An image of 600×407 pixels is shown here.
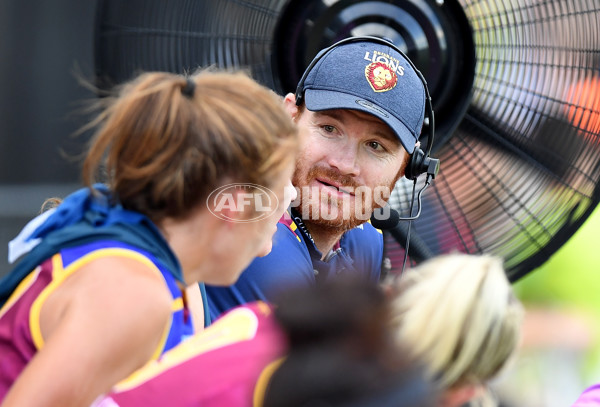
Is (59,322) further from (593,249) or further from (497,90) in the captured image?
(593,249)

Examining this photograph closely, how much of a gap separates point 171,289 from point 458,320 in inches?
14.8

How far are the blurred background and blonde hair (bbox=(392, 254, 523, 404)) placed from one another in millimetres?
831

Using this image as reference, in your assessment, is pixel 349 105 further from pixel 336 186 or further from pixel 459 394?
pixel 459 394

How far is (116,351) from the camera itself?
0.84 m

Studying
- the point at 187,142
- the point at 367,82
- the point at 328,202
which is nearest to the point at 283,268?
the point at 328,202

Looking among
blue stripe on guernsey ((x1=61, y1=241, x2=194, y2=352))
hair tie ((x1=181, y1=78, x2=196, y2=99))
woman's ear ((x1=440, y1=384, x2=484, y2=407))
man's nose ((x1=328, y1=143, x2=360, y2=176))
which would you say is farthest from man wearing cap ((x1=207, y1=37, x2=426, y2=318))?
woman's ear ((x1=440, y1=384, x2=484, y2=407))

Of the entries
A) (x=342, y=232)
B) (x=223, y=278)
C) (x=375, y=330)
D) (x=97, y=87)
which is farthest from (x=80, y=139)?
(x=375, y=330)

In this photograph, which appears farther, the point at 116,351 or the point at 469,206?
the point at 469,206

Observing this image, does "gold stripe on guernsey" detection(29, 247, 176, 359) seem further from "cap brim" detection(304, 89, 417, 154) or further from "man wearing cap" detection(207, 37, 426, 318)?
"cap brim" detection(304, 89, 417, 154)

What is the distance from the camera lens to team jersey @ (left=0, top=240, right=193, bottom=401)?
89cm

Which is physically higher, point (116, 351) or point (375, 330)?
point (375, 330)

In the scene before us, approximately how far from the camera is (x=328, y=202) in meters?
1.51

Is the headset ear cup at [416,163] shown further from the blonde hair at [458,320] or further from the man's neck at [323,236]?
the blonde hair at [458,320]

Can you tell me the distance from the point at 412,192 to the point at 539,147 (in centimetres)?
28
